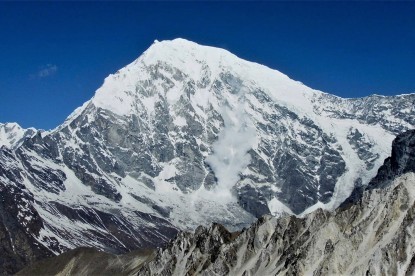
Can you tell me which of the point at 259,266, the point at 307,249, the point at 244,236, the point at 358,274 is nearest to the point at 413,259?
the point at 358,274

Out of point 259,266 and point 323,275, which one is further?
point 259,266

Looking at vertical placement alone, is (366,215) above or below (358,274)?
above

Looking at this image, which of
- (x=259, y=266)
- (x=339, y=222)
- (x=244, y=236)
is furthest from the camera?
(x=244, y=236)

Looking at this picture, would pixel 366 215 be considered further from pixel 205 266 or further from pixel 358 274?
pixel 205 266

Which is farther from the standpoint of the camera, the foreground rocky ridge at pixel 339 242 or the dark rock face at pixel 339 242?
the dark rock face at pixel 339 242

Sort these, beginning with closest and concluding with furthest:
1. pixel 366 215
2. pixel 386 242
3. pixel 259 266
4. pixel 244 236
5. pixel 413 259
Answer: pixel 413 259 < pixel 386 242 < pixel 366 215 < pixel 259 266 < pixel 244 236

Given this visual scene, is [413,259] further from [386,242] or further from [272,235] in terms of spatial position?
[272,235]

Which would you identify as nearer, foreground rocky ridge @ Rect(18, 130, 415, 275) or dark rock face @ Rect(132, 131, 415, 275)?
foreground rocky ridge @ Rect(18, 130, 415, 275)
